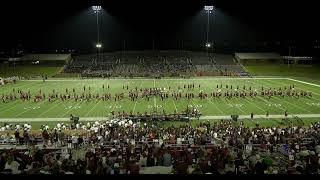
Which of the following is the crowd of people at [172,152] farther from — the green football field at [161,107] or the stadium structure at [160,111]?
the green football field at [161,107]

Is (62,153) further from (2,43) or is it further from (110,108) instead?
(2,43)

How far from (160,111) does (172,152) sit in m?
17.7

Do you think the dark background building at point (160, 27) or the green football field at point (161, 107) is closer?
the green football field at point (161, 107)

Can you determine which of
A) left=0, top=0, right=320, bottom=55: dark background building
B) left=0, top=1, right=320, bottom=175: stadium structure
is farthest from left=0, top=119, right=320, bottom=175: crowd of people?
left=0, top=0, right=320, bottom=55: dark background building

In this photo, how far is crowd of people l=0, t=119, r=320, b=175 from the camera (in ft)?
33.0

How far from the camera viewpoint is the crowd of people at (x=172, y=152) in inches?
396

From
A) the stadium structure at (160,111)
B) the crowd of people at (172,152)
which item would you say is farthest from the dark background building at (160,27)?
the crowd of people at (172,152)

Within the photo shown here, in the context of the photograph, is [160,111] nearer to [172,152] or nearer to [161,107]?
[161,107]

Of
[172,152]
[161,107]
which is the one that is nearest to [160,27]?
[161,107]

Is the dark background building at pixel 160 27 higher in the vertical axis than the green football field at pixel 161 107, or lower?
higher

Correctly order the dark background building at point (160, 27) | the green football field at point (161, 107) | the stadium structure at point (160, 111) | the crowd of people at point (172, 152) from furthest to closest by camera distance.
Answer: the dark background building at point (160, 27) → the green football field at point (161, 107) → the stadium structure at point (160, 111) → the crowd of people at point (172, 152)

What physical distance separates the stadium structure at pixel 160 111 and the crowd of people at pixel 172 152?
0.17 feet

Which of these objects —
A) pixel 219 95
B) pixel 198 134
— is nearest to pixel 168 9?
pixel 219 95

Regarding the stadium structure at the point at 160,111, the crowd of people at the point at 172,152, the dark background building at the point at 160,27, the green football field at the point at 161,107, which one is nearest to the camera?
the crowd of people at the point at 172,152
